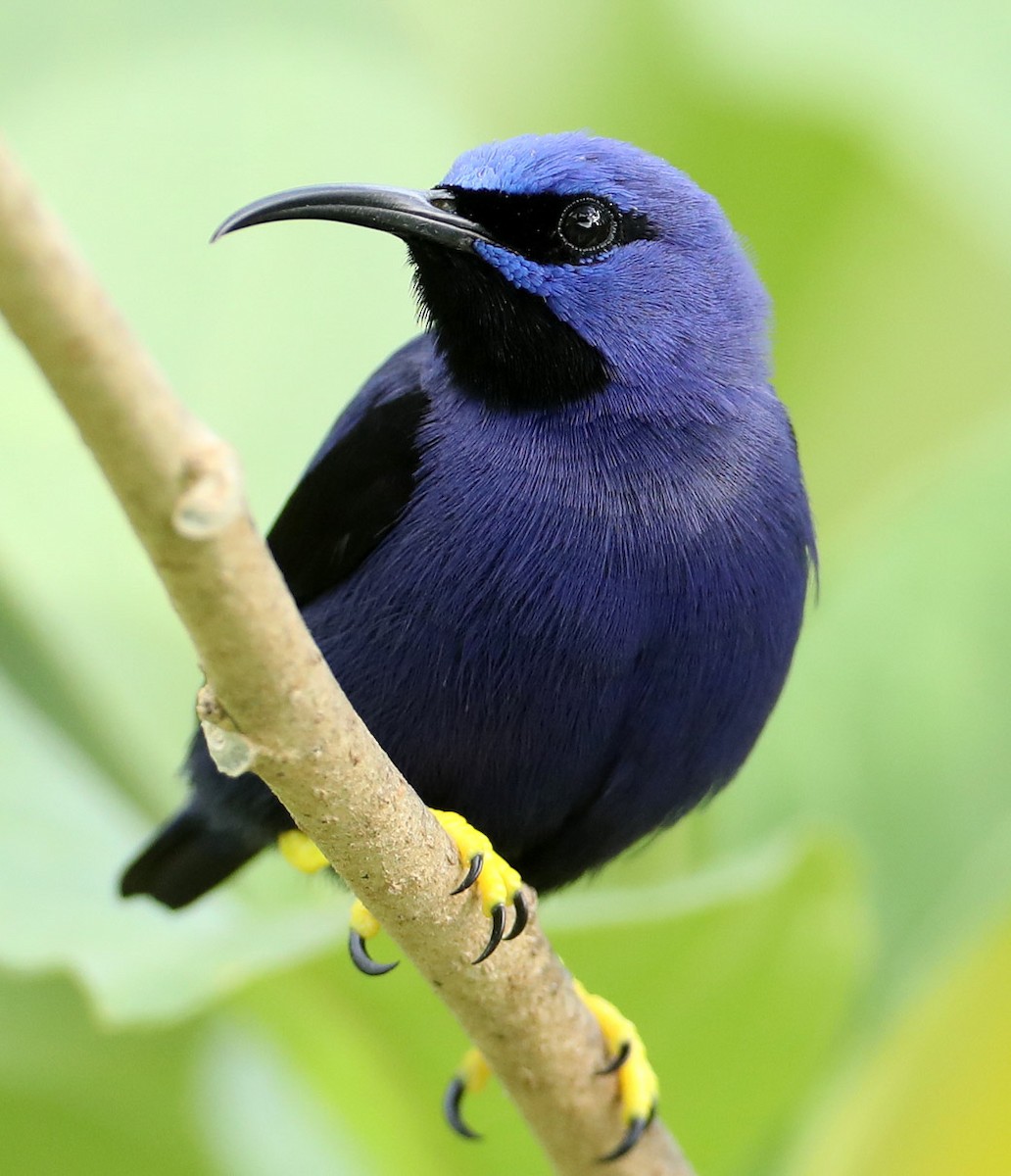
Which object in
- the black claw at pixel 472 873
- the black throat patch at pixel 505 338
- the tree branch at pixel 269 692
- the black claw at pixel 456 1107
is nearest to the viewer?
the tree branch at pixel 269 692

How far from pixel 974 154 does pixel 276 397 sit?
5.56ft

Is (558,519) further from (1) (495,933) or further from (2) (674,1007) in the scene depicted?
(2) (674,1007)

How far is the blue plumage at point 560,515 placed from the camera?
8.71ft

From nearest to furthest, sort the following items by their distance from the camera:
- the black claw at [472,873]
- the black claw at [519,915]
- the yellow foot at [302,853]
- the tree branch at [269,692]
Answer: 1. the tree branch at [269,692]
2. the black claw at [472,873]
3. the black claw at [519,915]
4. the yellow foot at [302,853]

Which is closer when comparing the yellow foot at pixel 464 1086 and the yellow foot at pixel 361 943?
the yellow foot at pixel 361 943

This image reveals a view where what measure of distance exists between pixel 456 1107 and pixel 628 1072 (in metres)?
0.31

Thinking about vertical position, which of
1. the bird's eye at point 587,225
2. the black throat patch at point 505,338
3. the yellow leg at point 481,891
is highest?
the bird's eye at point 587,225

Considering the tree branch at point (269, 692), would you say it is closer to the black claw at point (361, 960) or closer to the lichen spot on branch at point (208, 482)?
the lichen spot on branch at point (208, 482)

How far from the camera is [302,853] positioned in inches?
122

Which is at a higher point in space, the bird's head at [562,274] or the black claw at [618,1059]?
the bird's head at [562,274]

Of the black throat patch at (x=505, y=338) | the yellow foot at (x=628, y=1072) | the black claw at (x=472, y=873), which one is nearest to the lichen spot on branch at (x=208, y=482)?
the black claw at (x=472, y=873)

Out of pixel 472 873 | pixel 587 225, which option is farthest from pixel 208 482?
pixel 587 225

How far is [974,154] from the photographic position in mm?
3934

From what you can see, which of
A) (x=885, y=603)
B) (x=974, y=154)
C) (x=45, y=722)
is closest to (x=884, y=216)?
(x=974, y=154)
